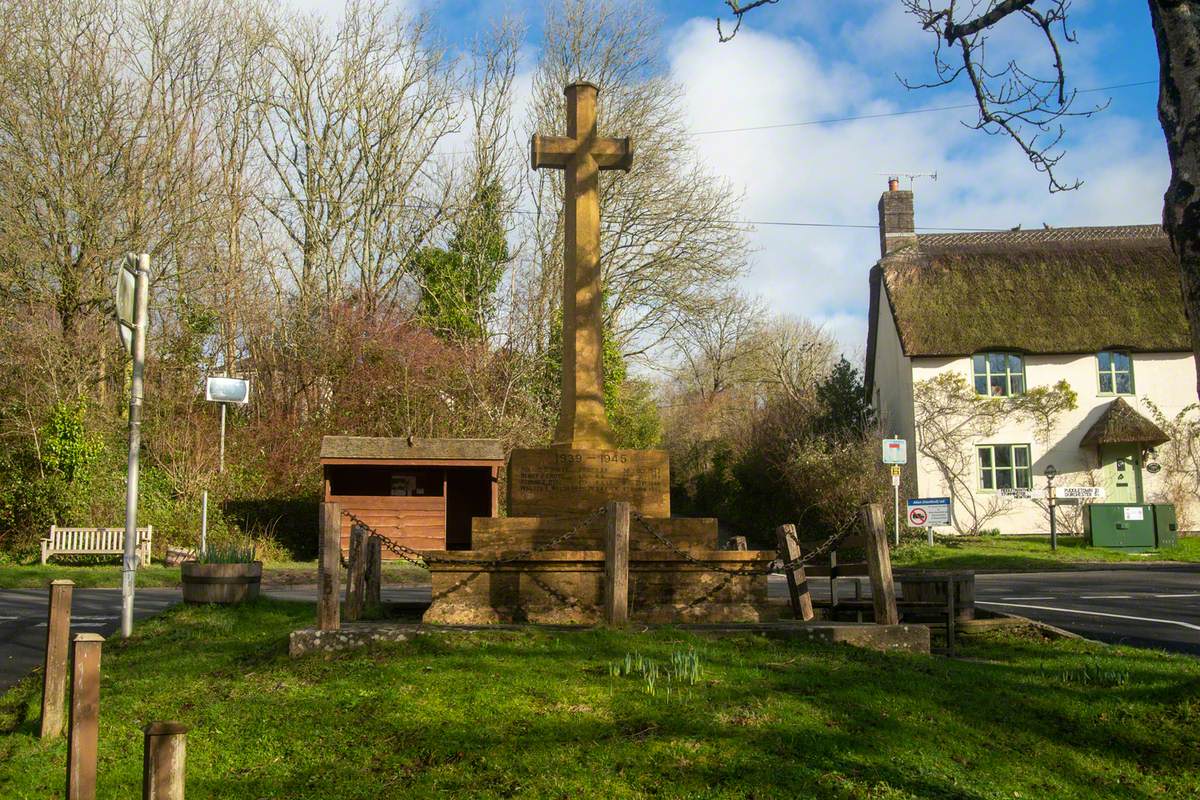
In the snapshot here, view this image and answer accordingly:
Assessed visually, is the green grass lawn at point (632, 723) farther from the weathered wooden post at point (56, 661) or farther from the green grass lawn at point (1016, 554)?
the green grass lawn at point (1016, 554)

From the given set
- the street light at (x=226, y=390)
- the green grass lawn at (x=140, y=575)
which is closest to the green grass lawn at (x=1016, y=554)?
the green grass lawn at (x=140, y=575)

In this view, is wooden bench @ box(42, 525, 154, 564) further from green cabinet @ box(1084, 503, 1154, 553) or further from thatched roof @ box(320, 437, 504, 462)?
green cabinet @ box(1084, 503, 1154, 553)

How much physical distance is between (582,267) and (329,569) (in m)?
3.94

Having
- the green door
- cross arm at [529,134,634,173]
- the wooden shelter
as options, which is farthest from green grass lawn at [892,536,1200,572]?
cross arm at [529,134,634,173]

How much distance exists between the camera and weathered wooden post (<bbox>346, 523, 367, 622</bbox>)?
9.58 meters

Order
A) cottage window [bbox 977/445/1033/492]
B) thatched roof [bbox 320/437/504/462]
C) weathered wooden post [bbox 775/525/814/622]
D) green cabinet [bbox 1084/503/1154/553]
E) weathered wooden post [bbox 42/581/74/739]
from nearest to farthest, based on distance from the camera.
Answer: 1. weathered wooden post [bbox 42/581/74/739]
2. weathered wooden post [bbox 775/525/814/622]
3. thatched roof [bbox 320/437/504/462]
4. green cabinet [bbox 1084/503/1154/553]
5. cottage window [bbox 977/445/1033/492]

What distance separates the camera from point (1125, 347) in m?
31.0

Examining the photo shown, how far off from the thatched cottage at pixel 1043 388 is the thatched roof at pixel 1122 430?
4 centimetres

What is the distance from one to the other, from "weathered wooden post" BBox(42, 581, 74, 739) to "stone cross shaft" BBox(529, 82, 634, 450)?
4.63 m

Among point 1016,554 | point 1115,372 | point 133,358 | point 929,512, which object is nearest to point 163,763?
point 133,358

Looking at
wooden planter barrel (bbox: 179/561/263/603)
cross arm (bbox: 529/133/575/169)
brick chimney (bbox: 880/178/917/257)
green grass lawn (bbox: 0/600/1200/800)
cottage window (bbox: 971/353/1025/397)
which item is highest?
brick chimney (bbox: 880/178/917/257)

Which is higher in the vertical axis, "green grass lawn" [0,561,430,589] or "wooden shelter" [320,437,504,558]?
"wooden shelter" [320,437,504,558]

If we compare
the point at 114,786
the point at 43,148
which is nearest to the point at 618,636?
the point at 114,786

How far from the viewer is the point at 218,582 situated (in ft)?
37.8
